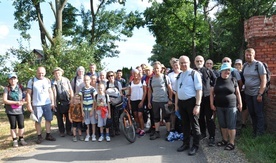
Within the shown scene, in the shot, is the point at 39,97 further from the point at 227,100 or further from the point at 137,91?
the point at 227,100

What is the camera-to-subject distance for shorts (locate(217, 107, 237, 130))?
5.54 metres

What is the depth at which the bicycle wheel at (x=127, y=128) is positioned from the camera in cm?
665

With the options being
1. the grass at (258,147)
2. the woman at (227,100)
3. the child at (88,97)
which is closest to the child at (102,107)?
the child at (88,97)

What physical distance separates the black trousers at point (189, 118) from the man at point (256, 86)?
59.0 inches

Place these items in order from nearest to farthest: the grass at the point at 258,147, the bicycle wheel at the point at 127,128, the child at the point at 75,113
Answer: the grass at the point at 258,147
the bicycle wheel at the point at 127,128
the child at the point at 75,113

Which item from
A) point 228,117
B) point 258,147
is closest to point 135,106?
point 228,117

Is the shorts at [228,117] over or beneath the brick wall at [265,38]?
beneath

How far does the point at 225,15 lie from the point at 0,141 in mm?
25749

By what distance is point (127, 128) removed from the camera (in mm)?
6777

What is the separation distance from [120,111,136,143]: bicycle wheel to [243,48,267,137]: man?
2.77 meters

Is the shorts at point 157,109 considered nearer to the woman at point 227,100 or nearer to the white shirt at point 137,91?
the white shirt at point 137,91

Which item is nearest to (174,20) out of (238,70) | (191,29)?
(191,29)

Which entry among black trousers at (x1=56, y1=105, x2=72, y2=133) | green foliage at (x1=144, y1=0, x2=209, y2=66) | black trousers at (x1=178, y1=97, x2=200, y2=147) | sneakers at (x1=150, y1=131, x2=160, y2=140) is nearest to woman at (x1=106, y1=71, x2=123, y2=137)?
sneakers at (x1=150, y1=131, x2=160, y2=140)

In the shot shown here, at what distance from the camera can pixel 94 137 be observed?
23.4 ft
